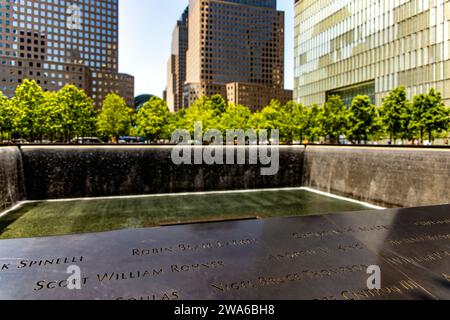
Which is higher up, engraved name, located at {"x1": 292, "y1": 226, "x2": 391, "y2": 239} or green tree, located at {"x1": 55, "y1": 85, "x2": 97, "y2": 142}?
green tree, located at {"x1": 55, "y1": 85, "x2": 97, "y2": 142}

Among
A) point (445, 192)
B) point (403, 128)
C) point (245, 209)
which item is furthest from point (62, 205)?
point (403, 128)

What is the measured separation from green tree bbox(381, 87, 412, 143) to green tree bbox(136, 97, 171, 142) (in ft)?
106

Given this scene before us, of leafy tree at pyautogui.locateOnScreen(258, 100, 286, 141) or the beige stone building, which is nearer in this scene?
leafy tree at pyautogui.locateOnScreen(258, 100, 286, 141)

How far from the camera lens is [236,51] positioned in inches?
6314

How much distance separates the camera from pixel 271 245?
4.04 metres

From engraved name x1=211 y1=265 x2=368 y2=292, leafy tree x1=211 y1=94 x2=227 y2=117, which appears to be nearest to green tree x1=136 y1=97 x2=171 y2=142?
leafy tree x1=211 y1=94 x2=227 y2=117

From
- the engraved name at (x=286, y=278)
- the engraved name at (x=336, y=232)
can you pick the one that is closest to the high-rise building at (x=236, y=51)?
the engraved name at (x=336, y=232)

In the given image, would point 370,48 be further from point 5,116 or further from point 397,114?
point 5,116

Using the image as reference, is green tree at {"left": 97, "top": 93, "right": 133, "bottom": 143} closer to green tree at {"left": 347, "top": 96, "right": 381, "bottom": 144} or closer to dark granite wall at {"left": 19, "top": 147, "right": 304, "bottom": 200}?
dark granite wall at {"left": 19, "top": 147, "right": 304, "bottom": 200}

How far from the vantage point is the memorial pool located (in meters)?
17.2

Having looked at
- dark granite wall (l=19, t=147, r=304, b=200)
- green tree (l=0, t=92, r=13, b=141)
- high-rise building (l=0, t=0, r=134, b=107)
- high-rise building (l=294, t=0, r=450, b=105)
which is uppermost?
high-rise building (l=0, t=0, r=134, b=107)

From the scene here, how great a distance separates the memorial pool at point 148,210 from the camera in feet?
56.4
